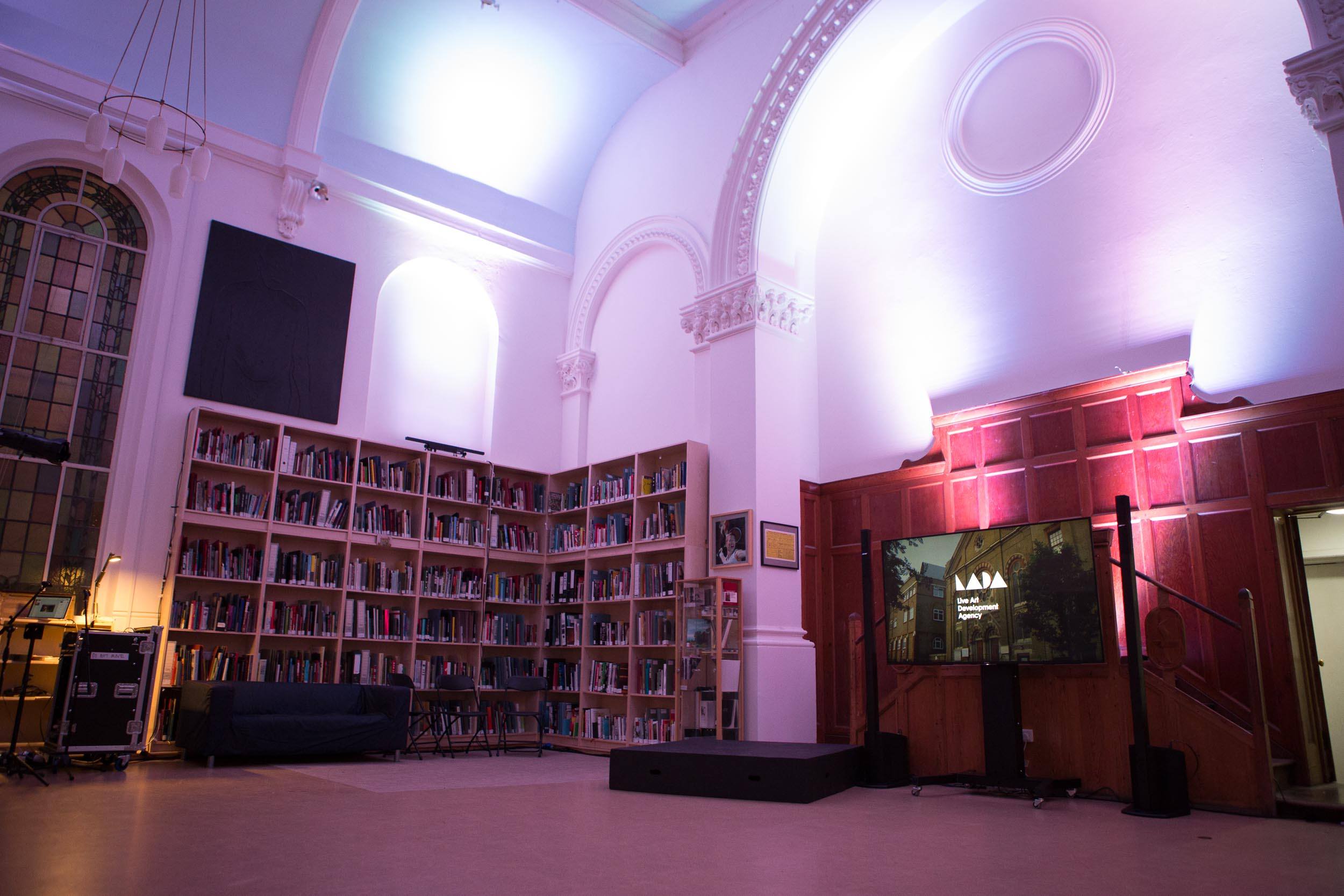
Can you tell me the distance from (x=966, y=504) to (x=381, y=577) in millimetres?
5501

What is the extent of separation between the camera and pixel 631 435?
383 inches

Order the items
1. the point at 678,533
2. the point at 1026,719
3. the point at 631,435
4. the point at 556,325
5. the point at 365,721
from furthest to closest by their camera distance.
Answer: the point at 556,325, the point at 631,435, the point at 678,533, the point at 365,721, the point at 1026,719

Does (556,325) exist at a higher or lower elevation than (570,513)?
higher

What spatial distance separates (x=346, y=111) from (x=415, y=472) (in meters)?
3.92

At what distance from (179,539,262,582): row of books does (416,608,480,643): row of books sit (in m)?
1.61

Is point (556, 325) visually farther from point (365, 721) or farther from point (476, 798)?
point (476, 798)

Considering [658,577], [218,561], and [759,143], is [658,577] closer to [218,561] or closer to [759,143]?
[218,561]

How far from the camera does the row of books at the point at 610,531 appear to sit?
8930mm

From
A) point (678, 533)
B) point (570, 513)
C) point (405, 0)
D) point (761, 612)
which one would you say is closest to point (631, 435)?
point (570, 513)

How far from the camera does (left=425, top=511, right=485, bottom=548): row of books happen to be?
9062mm

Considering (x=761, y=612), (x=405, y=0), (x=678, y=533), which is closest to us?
(x=761, y=612)

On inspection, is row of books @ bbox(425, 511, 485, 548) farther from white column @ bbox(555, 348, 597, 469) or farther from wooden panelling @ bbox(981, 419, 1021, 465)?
wooden panelling @ bbox(981, 419, 1021, 465)

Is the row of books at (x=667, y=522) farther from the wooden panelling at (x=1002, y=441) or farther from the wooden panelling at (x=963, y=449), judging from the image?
the wooden panelling at (x=1002, y=441)

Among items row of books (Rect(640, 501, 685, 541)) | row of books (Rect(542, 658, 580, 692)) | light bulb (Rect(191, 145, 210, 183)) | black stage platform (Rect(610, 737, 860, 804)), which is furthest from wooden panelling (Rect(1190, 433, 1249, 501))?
light bulb (Rect(191, 145, 210, 183))
